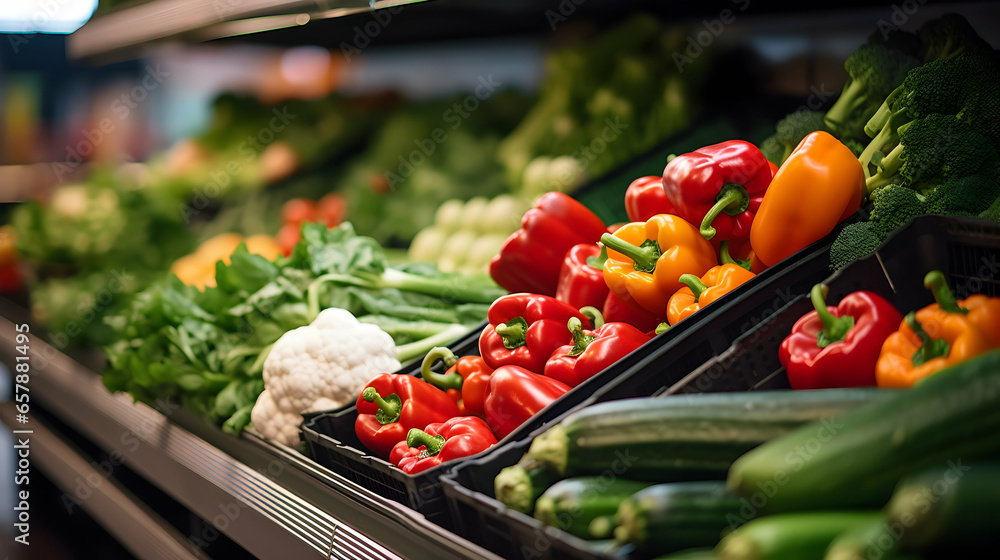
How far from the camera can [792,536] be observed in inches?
29.1

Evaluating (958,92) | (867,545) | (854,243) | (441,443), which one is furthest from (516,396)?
(958,92)

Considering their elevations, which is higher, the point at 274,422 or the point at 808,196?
the point at 808,196

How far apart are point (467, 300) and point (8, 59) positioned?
583 cm

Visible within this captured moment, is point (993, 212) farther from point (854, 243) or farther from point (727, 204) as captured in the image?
point (727, 204)

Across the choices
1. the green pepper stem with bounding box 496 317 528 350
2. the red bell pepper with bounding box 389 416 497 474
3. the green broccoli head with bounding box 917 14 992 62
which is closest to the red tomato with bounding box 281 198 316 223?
the green pepper stem with bounding box 496 317 528 350

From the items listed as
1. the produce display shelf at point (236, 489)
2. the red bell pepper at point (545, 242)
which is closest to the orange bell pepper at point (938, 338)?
the produce display shelf at point (236, 489)

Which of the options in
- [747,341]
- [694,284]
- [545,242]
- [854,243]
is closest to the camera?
[747,341]

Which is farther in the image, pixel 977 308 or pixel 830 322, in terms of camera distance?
pixel 830 322

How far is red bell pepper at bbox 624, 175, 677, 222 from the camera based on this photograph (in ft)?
5.60

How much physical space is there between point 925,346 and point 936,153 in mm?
576

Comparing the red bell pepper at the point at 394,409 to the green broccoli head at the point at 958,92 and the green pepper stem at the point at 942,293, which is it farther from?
the green broccoli head at the point at 958,92

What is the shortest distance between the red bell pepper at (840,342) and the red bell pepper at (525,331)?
53cm

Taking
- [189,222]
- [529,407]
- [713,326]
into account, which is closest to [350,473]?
[529,407]

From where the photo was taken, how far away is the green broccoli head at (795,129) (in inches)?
67.9
